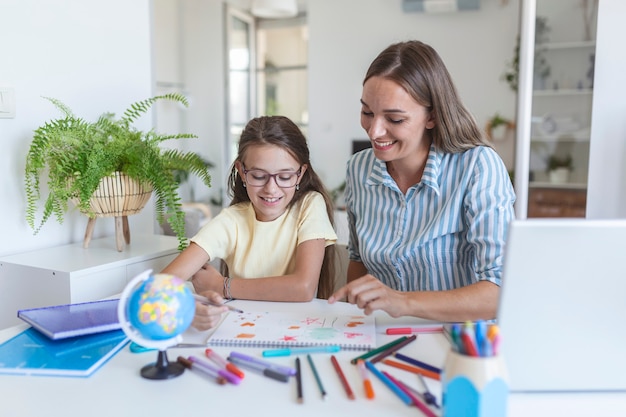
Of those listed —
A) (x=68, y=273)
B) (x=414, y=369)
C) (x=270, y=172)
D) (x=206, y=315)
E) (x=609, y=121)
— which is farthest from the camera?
(x=609, y=121)

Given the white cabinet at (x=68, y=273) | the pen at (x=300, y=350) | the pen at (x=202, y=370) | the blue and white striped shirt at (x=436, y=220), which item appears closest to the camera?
the pen at (x=202, y=370)

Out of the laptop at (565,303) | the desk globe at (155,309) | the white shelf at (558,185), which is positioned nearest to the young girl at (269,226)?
the desk globe at (155,309)

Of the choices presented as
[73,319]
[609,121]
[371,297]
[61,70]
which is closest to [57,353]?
[73,319]

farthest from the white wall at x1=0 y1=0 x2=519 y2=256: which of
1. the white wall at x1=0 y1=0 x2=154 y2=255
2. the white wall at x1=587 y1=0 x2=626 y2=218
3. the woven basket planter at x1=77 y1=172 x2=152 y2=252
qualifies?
the white wall at x1=587 y1=0 x2=626 y2=218

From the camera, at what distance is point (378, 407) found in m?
0.78

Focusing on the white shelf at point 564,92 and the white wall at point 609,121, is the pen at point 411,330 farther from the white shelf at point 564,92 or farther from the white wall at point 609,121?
the white shelf at point 564,92

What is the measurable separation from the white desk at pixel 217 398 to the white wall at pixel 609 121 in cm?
271

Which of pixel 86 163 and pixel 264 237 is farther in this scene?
pixel 86 163

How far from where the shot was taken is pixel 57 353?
3.24ft

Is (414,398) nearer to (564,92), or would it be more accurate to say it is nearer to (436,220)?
(436,220)

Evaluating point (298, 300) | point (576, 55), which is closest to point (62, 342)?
point (298, 300)

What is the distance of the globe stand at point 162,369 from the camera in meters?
0.88

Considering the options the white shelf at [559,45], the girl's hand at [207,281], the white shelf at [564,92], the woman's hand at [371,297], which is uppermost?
the white shelf at [559,45]

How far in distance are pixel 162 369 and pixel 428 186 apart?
0.78 m
